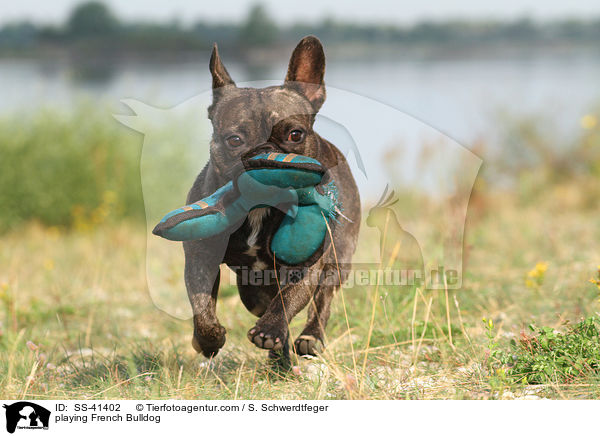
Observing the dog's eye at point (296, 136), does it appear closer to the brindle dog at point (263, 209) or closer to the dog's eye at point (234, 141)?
the brindle dog at point (263, 209)

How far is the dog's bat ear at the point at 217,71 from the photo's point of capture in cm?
348

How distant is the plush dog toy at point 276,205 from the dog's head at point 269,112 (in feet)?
0.50

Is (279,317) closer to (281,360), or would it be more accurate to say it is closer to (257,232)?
(257,232)

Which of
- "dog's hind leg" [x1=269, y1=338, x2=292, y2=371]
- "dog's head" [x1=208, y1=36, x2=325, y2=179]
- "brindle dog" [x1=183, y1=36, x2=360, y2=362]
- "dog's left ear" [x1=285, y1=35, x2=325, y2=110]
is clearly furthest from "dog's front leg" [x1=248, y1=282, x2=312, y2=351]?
"dog's left ear" [x1=285, y1=35, x2=325, y2=110]

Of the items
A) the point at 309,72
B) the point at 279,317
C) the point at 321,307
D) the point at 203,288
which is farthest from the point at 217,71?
the point at 321,307

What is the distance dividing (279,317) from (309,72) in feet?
4.38

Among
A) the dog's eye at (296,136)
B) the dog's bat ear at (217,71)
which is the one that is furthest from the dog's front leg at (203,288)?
the dog's bat ear at (217,71)

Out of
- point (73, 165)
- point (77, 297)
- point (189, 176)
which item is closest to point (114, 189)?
point (73, 165)

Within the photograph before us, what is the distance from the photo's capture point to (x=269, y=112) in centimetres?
338

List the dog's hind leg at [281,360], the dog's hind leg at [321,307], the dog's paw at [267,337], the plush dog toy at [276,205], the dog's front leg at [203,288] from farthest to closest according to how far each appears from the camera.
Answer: the dog's hind leg at [281,360]
the dog's hind leg at [321,307]
the dog's front leg at [203,288]
the dog's paw at [267,337]
the plush dog toy at [276,205]

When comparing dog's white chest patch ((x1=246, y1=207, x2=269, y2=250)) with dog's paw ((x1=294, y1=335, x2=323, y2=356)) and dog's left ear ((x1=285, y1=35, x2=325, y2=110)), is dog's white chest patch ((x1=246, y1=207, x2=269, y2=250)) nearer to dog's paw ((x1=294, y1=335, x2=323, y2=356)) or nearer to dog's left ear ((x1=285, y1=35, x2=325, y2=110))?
dog's paw ((x1=294, y1=335, x2=323, y2=356))

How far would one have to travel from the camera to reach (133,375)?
3.68m

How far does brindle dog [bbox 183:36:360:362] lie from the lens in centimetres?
335
